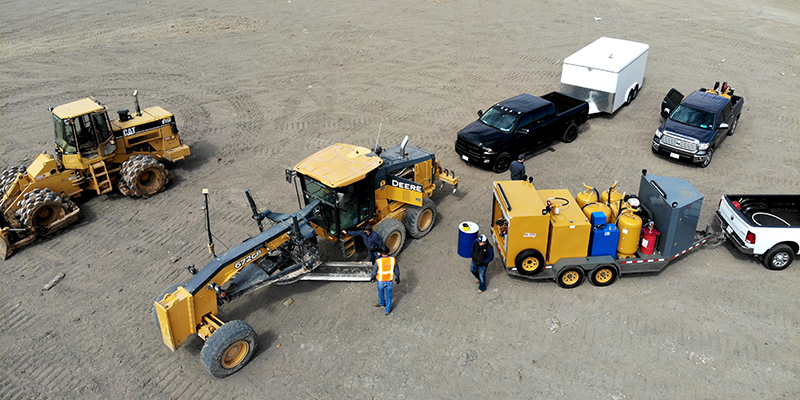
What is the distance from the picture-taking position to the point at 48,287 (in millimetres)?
A: 10391

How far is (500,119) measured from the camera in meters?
14.9

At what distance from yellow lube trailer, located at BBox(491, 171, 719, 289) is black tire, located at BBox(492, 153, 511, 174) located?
13.4 feet

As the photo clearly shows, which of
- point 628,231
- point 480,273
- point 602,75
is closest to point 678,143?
point 602,75

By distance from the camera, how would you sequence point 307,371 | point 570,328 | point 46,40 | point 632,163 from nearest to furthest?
point 307,371
point 570,328
point 632,163
point 46,40

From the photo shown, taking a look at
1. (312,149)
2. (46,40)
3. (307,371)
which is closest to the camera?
(307,371)

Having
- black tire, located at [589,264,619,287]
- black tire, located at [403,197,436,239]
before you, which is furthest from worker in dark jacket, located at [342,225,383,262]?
black tire, located at [589,264,619,287]

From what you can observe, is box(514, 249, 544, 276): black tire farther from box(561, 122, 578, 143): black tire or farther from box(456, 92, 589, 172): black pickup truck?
box(561, 122, 578, 143): black tire

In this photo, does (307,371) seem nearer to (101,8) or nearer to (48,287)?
(48,287)

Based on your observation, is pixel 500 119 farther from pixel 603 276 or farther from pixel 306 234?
pixel 306 234

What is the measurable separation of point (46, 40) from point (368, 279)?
2273 centimetres

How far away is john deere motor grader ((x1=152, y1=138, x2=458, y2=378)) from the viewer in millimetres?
8250

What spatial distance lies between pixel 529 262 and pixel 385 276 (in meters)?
2.75

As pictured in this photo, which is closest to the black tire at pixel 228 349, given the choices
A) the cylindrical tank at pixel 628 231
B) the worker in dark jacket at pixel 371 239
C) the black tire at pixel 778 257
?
the worker in dark jacket at pixel 371 239

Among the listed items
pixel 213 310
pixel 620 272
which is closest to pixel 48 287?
pixel 213 310
